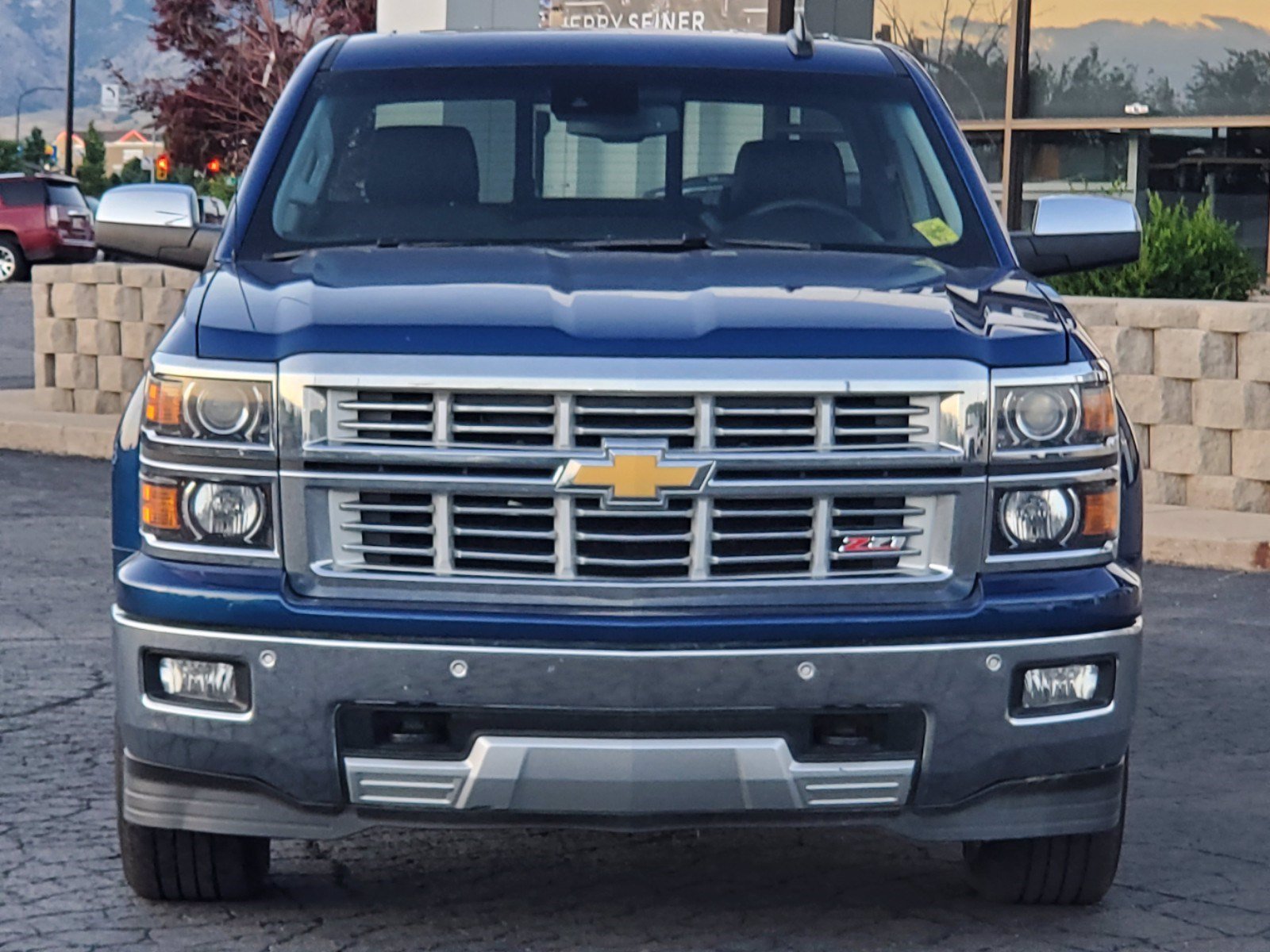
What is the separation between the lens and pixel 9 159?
82125 mm

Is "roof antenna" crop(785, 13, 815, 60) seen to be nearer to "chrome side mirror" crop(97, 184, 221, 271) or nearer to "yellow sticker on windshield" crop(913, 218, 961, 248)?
"yellow sticker on windshield" crop(913, 218, 961, 248)

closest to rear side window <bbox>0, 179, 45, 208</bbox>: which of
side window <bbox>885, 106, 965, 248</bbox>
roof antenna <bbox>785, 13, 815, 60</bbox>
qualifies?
roof antenna <bbox>785, 13, 815, 60</bbox>

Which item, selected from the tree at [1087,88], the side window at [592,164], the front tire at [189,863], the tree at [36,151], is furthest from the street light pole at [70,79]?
the front tire at [189,863]

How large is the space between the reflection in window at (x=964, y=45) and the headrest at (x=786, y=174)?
15074mm

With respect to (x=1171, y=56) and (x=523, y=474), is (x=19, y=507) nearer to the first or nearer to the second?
(x=523, y=474)

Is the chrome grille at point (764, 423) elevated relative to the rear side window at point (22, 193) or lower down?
lower down

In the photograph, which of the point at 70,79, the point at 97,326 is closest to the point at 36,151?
the point at 70,79

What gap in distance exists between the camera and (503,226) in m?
5.44

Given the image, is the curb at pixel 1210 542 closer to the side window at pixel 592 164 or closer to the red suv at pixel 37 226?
the side window at pixel 592 164

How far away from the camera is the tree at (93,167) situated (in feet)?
273

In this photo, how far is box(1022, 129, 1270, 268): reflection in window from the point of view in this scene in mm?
18844

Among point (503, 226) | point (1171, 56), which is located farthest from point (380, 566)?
point (1171, 56)

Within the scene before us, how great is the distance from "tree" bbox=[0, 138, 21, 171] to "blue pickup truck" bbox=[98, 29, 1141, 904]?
78338 mm

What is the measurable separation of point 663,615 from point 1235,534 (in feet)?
22.2
